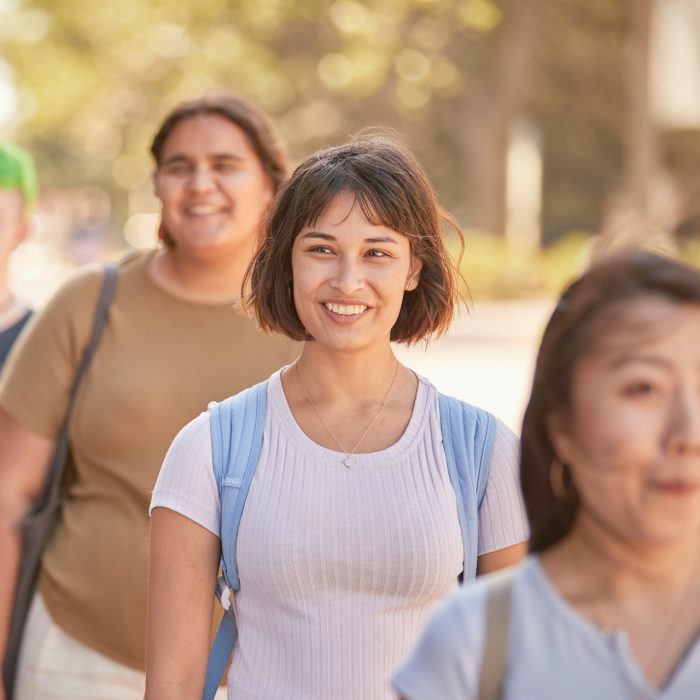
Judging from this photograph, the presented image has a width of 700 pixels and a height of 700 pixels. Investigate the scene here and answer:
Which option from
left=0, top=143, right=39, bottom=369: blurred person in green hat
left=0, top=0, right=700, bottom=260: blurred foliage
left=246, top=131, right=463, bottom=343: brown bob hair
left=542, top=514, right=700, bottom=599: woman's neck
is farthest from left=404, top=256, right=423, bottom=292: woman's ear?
left=0, top=0, right=700, bottom=260: blurred foliage

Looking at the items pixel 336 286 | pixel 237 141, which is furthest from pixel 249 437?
pixel 237 141

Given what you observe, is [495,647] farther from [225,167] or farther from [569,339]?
[225,167]

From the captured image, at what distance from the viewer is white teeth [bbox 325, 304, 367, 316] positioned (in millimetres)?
2926

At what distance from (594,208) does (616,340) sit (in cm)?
4115

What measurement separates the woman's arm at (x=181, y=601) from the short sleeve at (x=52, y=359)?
1.21m

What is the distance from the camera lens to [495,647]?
189 centimetres

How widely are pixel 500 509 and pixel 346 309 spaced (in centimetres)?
49

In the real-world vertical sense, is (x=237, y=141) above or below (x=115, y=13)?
below

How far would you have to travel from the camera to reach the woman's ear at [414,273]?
3078mm

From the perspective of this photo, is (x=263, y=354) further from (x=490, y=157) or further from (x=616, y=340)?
(x=490, y=157)

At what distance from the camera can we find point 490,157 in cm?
3144

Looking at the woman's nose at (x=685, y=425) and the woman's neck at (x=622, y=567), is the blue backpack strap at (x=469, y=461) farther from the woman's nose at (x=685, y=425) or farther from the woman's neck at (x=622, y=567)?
the woman's nose at (x=685, y=425)

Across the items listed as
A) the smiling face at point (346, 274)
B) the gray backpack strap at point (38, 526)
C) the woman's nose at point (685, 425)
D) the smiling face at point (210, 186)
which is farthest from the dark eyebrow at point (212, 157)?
the woman's nose at point (685, 425)

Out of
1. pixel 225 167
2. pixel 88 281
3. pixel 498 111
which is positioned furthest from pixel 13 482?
pixel 498 111
